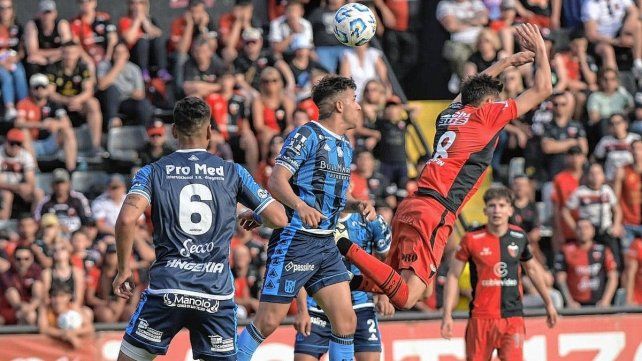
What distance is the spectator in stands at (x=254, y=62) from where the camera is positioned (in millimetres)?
17719

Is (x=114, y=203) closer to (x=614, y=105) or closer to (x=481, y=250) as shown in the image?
(x=481, y=250)

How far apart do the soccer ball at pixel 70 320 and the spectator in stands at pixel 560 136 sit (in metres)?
7.40

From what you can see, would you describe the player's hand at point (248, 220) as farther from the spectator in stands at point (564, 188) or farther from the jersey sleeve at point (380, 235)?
the spectator in stands at point (564, 188)

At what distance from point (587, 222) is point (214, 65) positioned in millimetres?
5516

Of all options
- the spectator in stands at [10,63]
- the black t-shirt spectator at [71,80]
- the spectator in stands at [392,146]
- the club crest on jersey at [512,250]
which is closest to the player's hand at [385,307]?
the club crest on jersey at [512,250]

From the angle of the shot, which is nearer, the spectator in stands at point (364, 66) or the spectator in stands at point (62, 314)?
the spectator in stands at point (62, 314)

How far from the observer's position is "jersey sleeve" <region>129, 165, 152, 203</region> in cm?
844

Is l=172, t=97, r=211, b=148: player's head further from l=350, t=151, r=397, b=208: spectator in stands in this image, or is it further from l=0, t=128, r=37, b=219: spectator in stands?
l=0, t=128, r=37, b=219: spectator in stands

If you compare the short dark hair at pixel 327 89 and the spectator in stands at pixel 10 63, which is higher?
the short dark hair at pixel 327 89

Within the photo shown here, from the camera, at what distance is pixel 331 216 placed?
9.92 metres

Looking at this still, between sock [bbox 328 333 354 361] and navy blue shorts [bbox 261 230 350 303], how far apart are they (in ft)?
1.51

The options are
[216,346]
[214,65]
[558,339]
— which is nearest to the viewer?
Result: [216,346]

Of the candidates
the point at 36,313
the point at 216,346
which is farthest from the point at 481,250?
the point at 36,313

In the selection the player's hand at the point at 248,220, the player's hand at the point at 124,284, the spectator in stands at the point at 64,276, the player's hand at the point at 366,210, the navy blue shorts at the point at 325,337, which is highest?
the player's hand at the point at 248,220
